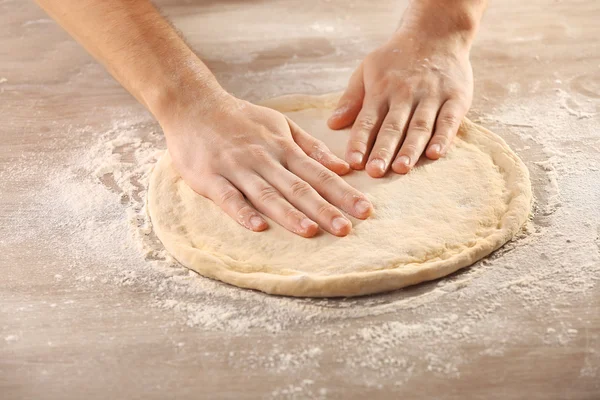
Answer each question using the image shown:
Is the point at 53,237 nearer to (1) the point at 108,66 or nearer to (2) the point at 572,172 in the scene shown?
(1) the point at 108,66

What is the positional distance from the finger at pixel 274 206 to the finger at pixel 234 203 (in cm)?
2

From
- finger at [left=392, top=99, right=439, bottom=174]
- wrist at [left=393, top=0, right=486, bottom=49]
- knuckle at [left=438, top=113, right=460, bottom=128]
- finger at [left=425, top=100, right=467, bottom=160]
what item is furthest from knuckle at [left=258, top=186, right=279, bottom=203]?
wrist at [left=393, top=0, right=486, bottom=49]

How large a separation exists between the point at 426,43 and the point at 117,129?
3.41ft

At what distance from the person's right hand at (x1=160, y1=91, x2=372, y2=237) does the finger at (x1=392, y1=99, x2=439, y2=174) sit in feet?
0.54

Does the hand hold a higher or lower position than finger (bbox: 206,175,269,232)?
higher

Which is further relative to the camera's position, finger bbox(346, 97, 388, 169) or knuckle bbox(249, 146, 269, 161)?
finger bbox(346, 97, 388, 169)

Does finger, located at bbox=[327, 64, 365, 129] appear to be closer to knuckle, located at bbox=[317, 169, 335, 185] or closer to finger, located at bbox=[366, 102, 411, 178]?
finger, located at bbox=[366, 102, 411, 178]

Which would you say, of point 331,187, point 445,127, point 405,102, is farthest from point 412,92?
point 331,187

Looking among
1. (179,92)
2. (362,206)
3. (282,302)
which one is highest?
(179,92)

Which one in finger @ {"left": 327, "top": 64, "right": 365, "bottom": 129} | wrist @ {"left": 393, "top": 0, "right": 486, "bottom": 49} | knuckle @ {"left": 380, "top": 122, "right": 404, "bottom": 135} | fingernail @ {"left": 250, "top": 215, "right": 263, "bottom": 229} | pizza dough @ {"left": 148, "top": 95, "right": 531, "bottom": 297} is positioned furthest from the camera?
wrist @ {"left": 393, "top": 0, "right": 486, "bottom": 49}

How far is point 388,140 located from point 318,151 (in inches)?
8.3

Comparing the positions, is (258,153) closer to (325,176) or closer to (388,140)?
(325,176)

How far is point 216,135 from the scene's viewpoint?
188 cm

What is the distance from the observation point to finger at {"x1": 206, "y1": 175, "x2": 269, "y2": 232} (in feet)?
5.71
